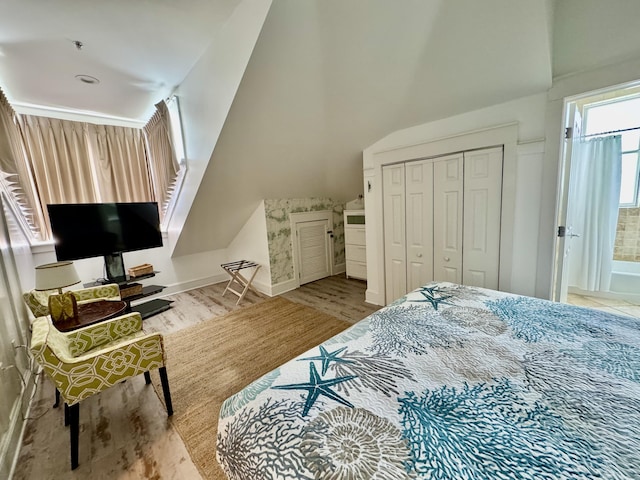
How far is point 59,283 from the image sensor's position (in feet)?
5.86

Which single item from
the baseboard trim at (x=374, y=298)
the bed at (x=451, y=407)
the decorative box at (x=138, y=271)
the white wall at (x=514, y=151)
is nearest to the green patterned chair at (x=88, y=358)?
the bed at (x=451, y=407)

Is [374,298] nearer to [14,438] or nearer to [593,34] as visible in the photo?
[593,34]

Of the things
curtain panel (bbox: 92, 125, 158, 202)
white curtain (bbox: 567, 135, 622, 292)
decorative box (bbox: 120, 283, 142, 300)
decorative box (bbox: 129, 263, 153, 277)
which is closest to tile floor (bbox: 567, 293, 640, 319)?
white curtain (bbox: 567, 135, 622, 292)

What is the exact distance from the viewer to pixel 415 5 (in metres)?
1.80

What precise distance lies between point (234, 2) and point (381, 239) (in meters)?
2.67

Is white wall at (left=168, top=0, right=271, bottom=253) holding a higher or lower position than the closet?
higher

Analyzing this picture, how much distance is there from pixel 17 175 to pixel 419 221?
4.38m

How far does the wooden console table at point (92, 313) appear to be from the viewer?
184 centimetres

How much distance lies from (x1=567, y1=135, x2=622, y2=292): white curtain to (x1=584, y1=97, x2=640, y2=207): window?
0.48 feet

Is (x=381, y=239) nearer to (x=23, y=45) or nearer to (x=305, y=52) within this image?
(x=305, y=52)

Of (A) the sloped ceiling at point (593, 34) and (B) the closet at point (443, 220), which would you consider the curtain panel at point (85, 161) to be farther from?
(A) the sloped ceiling at point (593, 34)

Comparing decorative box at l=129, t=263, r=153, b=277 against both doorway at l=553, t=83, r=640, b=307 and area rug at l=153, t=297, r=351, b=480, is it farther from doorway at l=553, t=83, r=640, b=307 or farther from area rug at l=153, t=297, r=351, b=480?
doorway at l=553, t=83, r=640, b=307

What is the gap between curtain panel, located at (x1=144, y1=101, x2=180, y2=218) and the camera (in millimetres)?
3160

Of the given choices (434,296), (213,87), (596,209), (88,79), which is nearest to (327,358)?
(434,296)
